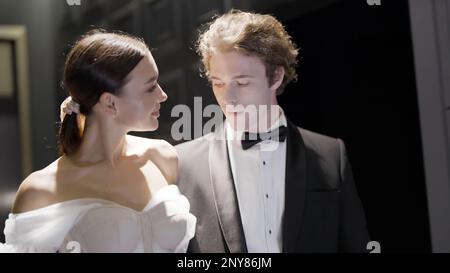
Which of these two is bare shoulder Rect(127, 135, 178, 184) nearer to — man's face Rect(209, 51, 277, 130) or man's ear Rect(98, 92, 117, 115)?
man's ear Rect(98, 92, 117, 115)

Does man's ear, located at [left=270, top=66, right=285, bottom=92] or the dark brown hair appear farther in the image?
man's ear, located at [left=270, top=66, right=285, bottom=92]

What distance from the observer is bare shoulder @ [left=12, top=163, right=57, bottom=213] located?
2293 millimetres

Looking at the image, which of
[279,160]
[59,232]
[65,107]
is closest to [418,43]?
[279,160]

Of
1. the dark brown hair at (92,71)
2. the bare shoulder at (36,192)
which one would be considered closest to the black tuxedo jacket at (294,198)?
the dark brown hair at (92,71)

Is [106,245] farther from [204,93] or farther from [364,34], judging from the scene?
[364,34]

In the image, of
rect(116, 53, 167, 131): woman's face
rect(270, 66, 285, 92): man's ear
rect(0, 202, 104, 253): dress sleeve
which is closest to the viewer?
rect(0, 202, 104, 253): dress sleeve

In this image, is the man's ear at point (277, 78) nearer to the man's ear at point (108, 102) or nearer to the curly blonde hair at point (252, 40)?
the curly blonde hair at point (252, 40)

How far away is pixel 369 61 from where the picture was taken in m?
2.61

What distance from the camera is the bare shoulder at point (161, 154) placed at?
2.41 metres

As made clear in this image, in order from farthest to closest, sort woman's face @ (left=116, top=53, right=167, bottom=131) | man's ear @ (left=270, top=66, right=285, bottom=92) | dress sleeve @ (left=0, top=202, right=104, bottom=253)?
man's ear @ (left=270, top=66, right=285, bottom=92) → woman's face @ (left=116, top=53, right=167, bottom=131) → dress sleeve @ (left=0, top=202, right=104, bottom=253)

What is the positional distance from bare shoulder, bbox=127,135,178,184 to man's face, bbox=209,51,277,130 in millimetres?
254

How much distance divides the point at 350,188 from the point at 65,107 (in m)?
1.08

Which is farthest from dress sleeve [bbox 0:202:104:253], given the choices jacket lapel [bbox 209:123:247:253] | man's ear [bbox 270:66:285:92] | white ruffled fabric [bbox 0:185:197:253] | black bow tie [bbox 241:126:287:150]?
man's ear [bbox 270:66:285:92]

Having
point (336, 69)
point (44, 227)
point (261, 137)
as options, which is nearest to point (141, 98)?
point (261, 137)
